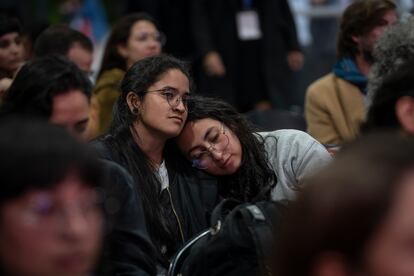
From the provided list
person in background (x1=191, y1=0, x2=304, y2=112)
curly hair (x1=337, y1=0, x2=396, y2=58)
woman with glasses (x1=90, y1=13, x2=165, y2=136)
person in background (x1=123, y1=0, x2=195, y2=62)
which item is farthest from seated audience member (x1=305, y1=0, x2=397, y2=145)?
person in background (x1=123, y1=0, x2=195, y2=62)

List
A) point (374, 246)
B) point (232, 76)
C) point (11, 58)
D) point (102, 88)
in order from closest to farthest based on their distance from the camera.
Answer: point (374, 246)
point (11, 58)
point (102, 88)
point (232, 76)

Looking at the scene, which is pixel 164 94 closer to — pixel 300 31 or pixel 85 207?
pixel 85 207

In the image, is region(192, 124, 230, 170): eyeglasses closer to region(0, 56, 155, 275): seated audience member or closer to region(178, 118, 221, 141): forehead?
region(178, 118, 221, 141): forehead

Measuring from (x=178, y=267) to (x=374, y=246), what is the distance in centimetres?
188

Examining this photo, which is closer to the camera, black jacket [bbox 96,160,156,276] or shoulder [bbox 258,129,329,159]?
black jacket [bbox 96,160,156,276]

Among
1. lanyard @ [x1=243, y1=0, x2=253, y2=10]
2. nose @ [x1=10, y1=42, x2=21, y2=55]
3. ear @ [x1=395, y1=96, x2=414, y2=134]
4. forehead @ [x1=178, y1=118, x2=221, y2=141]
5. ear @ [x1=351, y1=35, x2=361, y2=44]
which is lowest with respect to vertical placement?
lanyard @ [x1=243, y1=0, x2=253, y2=10]

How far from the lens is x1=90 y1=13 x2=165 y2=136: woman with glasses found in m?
5.71

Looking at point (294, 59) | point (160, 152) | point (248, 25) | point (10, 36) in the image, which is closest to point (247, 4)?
point (248, 25)

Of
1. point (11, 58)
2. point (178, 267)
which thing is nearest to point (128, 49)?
point (11, 58)

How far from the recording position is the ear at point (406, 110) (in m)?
2.95

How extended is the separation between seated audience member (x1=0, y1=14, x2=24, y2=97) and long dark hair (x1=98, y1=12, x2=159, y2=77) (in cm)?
61

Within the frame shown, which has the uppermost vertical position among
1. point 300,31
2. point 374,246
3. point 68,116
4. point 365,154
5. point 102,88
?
point 365,154

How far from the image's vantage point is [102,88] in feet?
18.8

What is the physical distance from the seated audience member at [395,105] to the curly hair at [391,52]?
1.17 m
